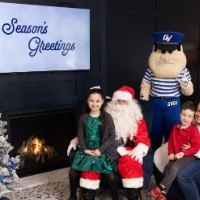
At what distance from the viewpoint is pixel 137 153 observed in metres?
2.79

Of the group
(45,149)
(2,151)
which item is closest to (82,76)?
(45,149)

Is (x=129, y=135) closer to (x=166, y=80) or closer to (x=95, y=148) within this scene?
(x=95, y=148)

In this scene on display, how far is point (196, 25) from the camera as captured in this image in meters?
5.20

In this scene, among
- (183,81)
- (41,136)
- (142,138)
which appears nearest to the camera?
(142,138)

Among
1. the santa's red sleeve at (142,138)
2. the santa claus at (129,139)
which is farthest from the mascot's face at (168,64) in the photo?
the santa's red sleeve at (142,138)

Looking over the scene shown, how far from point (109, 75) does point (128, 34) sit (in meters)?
0.57

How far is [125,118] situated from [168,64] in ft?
2.27

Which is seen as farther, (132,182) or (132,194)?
(132,194)

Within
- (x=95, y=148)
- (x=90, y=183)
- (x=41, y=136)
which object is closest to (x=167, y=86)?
(x=95, y=148)

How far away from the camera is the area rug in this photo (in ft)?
10.0

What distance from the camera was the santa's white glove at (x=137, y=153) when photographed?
9.08ft

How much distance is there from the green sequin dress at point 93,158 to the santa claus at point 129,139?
106mm

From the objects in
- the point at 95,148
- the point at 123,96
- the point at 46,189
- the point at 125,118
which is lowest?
the point at 46,189

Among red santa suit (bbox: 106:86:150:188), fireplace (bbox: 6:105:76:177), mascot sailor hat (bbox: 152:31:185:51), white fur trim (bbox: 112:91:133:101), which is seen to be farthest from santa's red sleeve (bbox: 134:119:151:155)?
fireplace (bbox: 6:105:76:177)
